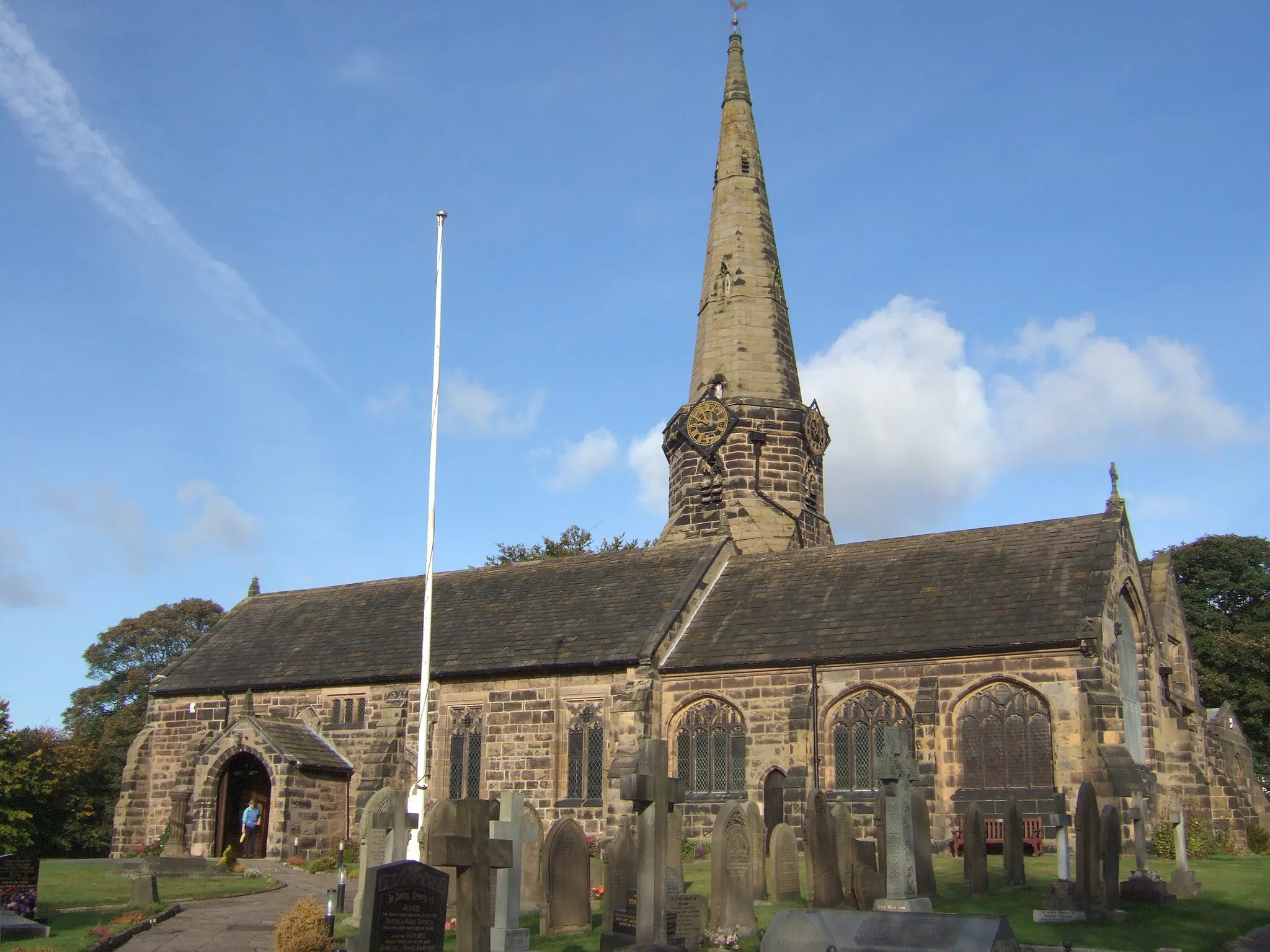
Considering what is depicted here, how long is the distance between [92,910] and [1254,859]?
2127cm

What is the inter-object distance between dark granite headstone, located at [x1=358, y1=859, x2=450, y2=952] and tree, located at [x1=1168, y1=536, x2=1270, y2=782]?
43.8 metres

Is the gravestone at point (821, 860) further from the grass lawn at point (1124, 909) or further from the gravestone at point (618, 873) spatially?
the gravestone at point (618, 873)

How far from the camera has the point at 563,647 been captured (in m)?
29.5

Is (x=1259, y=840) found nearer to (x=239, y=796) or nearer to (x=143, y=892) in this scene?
(x=143, y=892)

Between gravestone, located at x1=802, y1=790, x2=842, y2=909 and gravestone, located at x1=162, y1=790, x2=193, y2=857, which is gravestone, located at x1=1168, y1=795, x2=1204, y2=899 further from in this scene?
gravestone, located at x1=162, y1=790, x2=193, y2=857

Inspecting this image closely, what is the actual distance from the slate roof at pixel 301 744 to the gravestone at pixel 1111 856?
63.0 feet

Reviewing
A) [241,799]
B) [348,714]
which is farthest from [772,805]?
[241,799]

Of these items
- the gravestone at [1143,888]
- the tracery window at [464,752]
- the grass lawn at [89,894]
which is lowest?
the grass lawn at [89,894]

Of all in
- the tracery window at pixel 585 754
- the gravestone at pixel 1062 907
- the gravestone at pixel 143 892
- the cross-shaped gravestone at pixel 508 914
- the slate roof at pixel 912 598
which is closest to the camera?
the cross-shaped gravestone at pixel 508 914

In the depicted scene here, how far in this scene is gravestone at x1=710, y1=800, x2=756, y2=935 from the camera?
16188 millimetres

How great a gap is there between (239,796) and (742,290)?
20563 millimetres

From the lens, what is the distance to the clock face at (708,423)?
1396 inches

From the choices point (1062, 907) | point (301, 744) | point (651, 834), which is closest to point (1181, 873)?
point (1062, 907)

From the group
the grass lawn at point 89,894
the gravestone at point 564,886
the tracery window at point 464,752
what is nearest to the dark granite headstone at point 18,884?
the grass lawn at point 89,894
